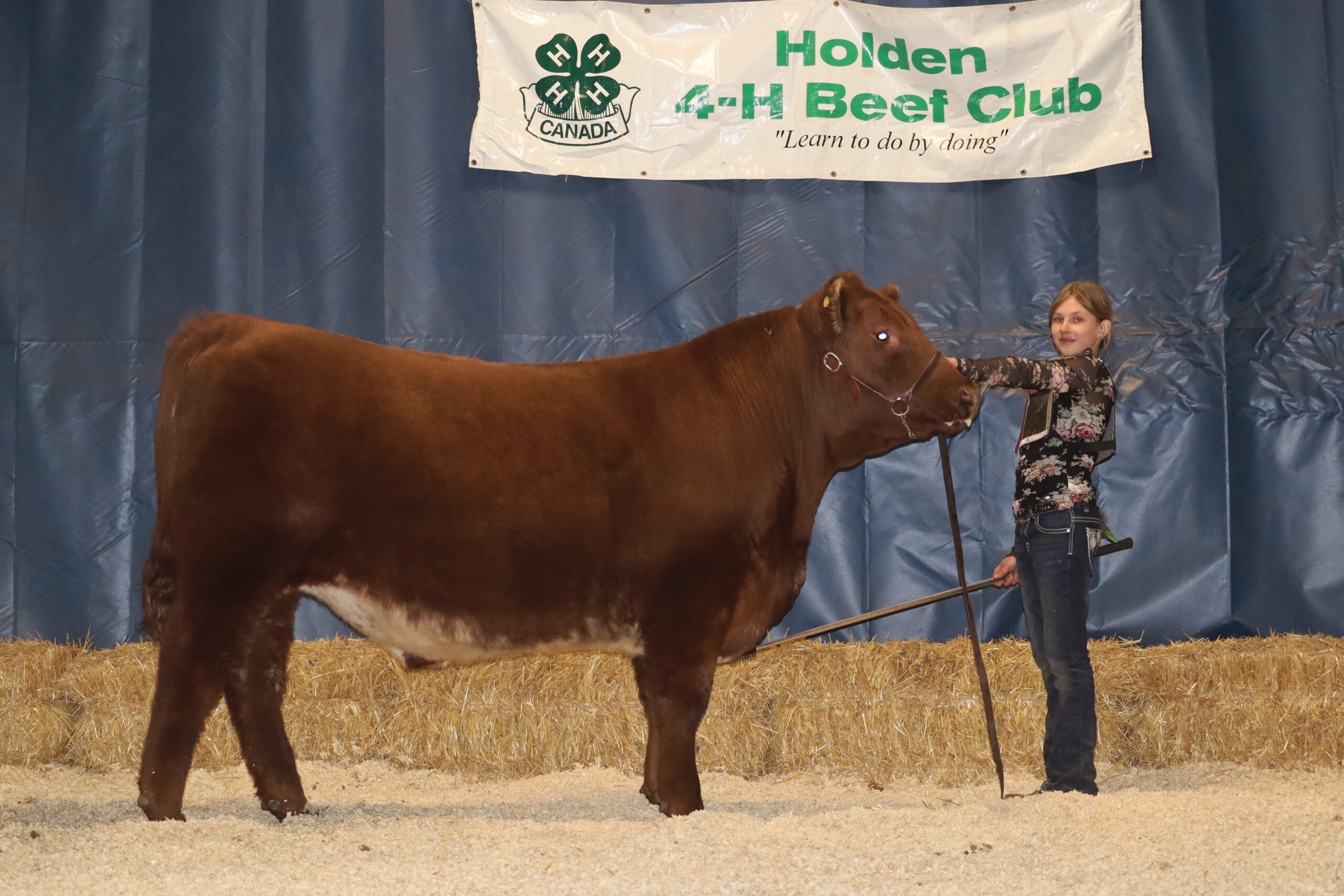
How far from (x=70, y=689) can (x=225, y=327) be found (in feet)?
6.43

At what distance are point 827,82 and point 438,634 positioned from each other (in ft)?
10.3

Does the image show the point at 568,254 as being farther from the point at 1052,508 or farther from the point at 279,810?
the point at 279,810

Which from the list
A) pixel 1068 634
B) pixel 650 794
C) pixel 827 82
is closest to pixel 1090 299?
pixel 1068 634

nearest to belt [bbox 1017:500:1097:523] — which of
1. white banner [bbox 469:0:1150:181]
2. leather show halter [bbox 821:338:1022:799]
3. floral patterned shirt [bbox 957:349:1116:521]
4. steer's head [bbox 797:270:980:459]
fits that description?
floral patterned shirt [bbox 957:349:1116:521]

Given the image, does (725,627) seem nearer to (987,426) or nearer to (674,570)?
(674,570)

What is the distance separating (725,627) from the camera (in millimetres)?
3301

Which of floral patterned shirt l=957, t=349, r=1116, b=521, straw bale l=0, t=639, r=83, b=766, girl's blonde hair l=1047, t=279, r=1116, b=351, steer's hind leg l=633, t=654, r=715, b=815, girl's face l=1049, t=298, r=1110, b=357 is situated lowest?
straw bale l=0, t=639, r=83, b=766

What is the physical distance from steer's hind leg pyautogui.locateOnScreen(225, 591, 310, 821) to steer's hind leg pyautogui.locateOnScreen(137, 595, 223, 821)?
0.11 meters

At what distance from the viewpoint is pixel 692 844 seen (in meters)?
2.70

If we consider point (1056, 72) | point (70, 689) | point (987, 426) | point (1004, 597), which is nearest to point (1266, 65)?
point (1056, 72)

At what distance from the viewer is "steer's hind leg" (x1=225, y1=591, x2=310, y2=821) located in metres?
3.21

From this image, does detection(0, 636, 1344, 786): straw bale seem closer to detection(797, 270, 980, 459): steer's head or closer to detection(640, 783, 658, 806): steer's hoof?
detection(640, 783, 658, 806): steer's hoof

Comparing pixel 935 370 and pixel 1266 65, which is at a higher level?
pixel 1266 65

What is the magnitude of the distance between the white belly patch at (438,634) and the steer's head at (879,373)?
108cm
